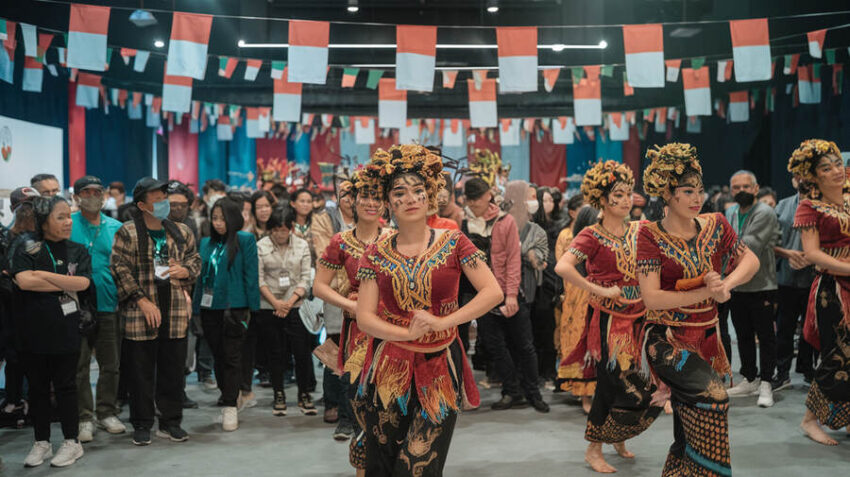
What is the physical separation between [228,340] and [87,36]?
4.06 metres

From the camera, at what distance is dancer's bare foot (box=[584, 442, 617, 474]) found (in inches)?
166

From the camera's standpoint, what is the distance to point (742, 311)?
19.9ft

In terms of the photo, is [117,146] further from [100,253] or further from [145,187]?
[145,187]

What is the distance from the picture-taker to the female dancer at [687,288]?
3.25m

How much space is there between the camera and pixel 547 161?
74.8 ft

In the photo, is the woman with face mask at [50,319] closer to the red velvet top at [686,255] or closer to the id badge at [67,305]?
the id badge at [67,305]

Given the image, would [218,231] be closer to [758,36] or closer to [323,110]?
[758,36]

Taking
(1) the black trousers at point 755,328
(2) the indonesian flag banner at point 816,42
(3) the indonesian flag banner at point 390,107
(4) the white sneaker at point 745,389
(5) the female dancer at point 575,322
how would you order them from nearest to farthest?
(5) the female dancer at point 575,322 → (1) the black trousers at point 755,328 → (4) the white sneaker at point 745,389 → (2) the indonesian flag banner at point 816,42 → (3) the indonesian flag banner at point 390,107

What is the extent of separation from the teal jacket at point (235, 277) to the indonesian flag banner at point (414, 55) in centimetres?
357

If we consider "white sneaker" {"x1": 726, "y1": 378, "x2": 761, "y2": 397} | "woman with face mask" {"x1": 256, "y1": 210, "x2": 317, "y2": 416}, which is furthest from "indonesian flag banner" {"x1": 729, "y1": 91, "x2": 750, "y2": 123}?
"woman with face mask" {"x1": 256, "y1": 210, "x2": 317, "y2": 416}

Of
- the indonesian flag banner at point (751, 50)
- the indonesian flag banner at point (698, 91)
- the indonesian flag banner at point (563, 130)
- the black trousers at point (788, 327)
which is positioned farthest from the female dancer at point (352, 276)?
the indonesian flag banner at point (563, 130)

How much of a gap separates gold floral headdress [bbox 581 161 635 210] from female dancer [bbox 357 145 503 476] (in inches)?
72.8

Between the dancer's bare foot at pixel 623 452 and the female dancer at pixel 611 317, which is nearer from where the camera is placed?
the female dancer at pixel 611 317

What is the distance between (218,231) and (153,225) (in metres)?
0.58
